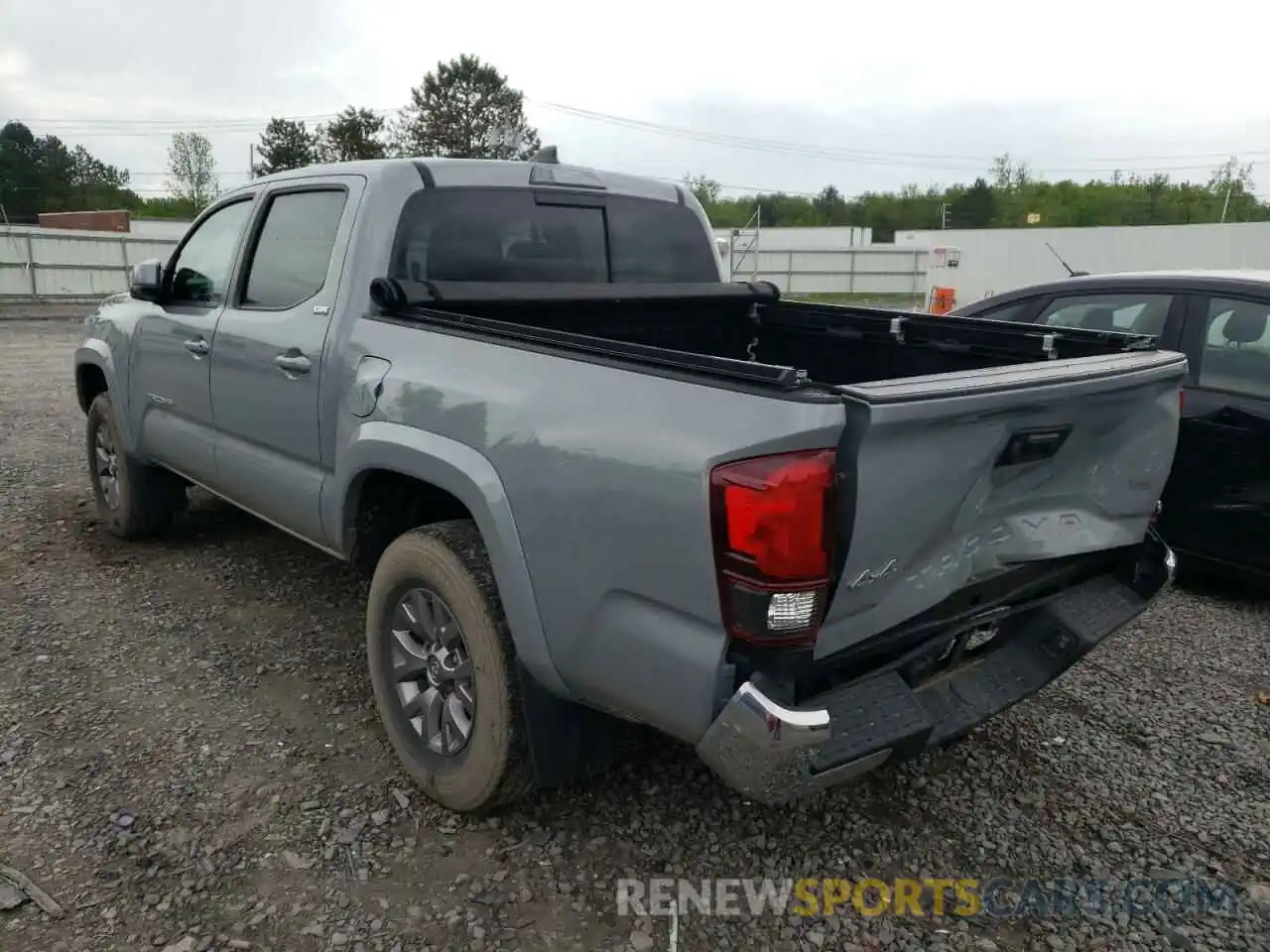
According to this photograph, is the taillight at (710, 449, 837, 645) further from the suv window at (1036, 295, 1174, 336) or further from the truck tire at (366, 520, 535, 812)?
the suv window at (1036, 295, 1174, 336)

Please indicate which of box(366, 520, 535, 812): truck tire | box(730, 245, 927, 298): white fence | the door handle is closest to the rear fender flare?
box(366, 520, 535, 812): truck tire

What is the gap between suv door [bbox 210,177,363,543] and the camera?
348 centimetres

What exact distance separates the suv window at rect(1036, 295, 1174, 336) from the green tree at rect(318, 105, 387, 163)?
4011cm

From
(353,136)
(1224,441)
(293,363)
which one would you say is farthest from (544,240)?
(353,136)

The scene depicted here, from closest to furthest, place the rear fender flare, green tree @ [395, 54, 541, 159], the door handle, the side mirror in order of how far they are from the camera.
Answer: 1. the rear fender flare
2. the door handle
3. the side mirror
4. green tree @ [395, 54, 541, 159]

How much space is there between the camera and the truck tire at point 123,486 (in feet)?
16.8

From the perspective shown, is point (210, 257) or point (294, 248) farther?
point (210, 257)

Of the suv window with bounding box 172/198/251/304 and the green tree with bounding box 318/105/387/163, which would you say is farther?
the green tree with bounding box 318/105/387/163

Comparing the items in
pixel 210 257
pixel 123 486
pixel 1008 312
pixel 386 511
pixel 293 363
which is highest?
pixel 210 257

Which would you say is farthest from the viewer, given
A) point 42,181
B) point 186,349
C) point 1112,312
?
point 42,181

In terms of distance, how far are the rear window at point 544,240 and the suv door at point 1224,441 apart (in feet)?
7.76

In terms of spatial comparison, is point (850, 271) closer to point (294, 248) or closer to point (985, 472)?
point (294, 248)

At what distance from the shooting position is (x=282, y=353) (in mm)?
3576

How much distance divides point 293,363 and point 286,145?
160ft
